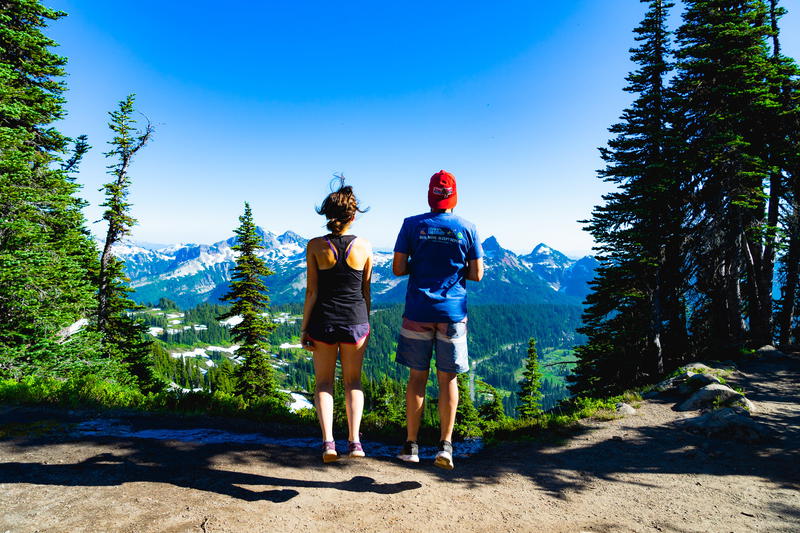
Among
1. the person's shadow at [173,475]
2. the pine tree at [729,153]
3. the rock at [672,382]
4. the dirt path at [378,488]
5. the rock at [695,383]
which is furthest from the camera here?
the pine tree at [729,153]

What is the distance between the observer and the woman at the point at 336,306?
4.05 meters

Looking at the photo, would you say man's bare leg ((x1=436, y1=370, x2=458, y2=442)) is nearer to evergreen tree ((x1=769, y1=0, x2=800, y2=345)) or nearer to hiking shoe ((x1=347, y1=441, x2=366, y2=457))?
hiking shoe ((x1=347, y1=441, x2=366, y2=457))

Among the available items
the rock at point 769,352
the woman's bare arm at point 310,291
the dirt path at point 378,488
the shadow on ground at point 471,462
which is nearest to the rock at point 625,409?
the shadow on ground at point 471,462

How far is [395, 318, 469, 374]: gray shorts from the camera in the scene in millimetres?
4047

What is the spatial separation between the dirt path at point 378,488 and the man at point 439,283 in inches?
27.3

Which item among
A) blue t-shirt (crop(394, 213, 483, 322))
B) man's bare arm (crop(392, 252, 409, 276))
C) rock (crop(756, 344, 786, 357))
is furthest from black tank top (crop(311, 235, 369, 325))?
rock (crop(756, 344, 786, 357))

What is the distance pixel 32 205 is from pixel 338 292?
17581mm

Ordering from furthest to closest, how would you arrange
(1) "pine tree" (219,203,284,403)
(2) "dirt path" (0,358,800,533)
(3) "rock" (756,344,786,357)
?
(1) "pine tree" (219,203,284,403) < (3) "rock" (756,344,786,357) < (2) "dirt path" (0,358,800,533)

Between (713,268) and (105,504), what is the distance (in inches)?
880

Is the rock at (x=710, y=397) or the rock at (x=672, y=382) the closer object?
the rock at (x=710, y=397)

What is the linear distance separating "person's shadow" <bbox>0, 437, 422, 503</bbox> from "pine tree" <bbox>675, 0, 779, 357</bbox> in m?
16.8

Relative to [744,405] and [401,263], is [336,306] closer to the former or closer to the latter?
[401,263]

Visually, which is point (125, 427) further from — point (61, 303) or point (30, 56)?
point (30, 56)

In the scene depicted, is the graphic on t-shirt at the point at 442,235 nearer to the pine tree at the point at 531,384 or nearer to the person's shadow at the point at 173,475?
the person's shadow at the point at 173,475
